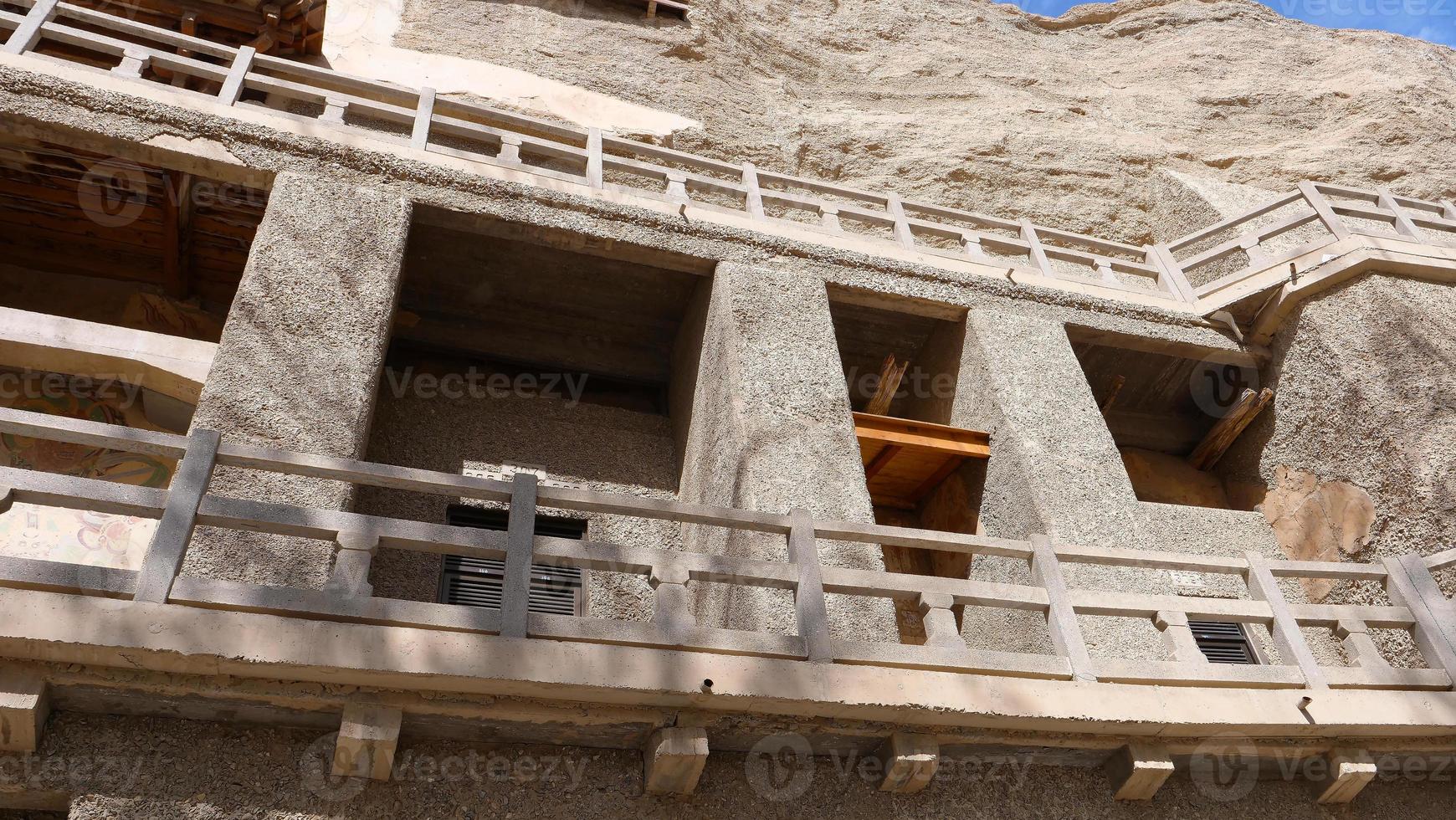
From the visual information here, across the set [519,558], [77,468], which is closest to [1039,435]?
[519,558]

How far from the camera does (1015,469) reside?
8.72 m

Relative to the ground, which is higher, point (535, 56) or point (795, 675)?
point (795, 675)

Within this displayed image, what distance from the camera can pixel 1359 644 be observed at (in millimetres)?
6223

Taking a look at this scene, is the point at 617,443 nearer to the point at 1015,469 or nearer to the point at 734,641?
the point at 1015,469

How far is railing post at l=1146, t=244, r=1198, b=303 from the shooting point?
1146 centimetres

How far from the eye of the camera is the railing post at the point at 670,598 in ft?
17.1

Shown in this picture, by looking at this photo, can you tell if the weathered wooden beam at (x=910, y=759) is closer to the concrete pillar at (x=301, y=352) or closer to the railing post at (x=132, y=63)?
the concrete pillar at (x=301, y=352)

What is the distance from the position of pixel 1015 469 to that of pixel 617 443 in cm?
399

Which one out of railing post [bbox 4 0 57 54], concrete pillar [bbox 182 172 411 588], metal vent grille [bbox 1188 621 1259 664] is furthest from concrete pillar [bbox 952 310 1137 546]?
railing post [bbox 4 0 57 54]

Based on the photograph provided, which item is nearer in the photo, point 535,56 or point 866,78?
point 535,56

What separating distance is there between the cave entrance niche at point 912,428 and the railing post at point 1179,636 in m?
2.98

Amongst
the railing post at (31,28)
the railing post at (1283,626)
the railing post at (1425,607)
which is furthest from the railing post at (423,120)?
the railing post at (1425,607)

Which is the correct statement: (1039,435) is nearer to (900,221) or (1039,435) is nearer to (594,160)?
(900,221)

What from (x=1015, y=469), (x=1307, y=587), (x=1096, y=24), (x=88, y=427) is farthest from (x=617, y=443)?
(x=1096, y=24)
